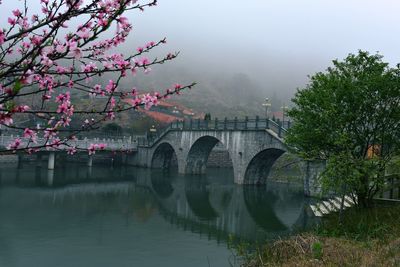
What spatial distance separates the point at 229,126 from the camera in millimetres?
42938

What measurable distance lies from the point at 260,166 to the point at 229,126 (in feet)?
17.6

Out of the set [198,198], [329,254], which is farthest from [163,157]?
[329,254]

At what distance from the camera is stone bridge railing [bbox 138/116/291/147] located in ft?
120

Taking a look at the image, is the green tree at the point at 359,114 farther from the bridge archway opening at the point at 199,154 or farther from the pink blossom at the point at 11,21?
the bridge archway opening at the point at 199,154

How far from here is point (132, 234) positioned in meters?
19.4

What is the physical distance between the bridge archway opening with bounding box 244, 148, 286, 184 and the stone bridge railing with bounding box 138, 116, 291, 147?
2.71 m

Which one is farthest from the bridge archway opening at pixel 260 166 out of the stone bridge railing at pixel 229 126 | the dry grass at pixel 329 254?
the dry grass at pixel 329 254

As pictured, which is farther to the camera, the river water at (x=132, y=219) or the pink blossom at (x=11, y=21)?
the river water at (x=132, y=219)

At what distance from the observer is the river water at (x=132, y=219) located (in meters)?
15.9

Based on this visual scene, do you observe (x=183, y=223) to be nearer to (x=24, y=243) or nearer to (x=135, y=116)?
(x=24, y=243)

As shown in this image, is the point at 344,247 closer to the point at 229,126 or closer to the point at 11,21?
the point at 11,21

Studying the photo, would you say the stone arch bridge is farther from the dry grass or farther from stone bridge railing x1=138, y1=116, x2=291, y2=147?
the dry grass

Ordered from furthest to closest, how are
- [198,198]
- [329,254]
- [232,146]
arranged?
[232,146] → [198,198] → [329,254]

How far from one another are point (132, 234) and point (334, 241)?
10.7m
